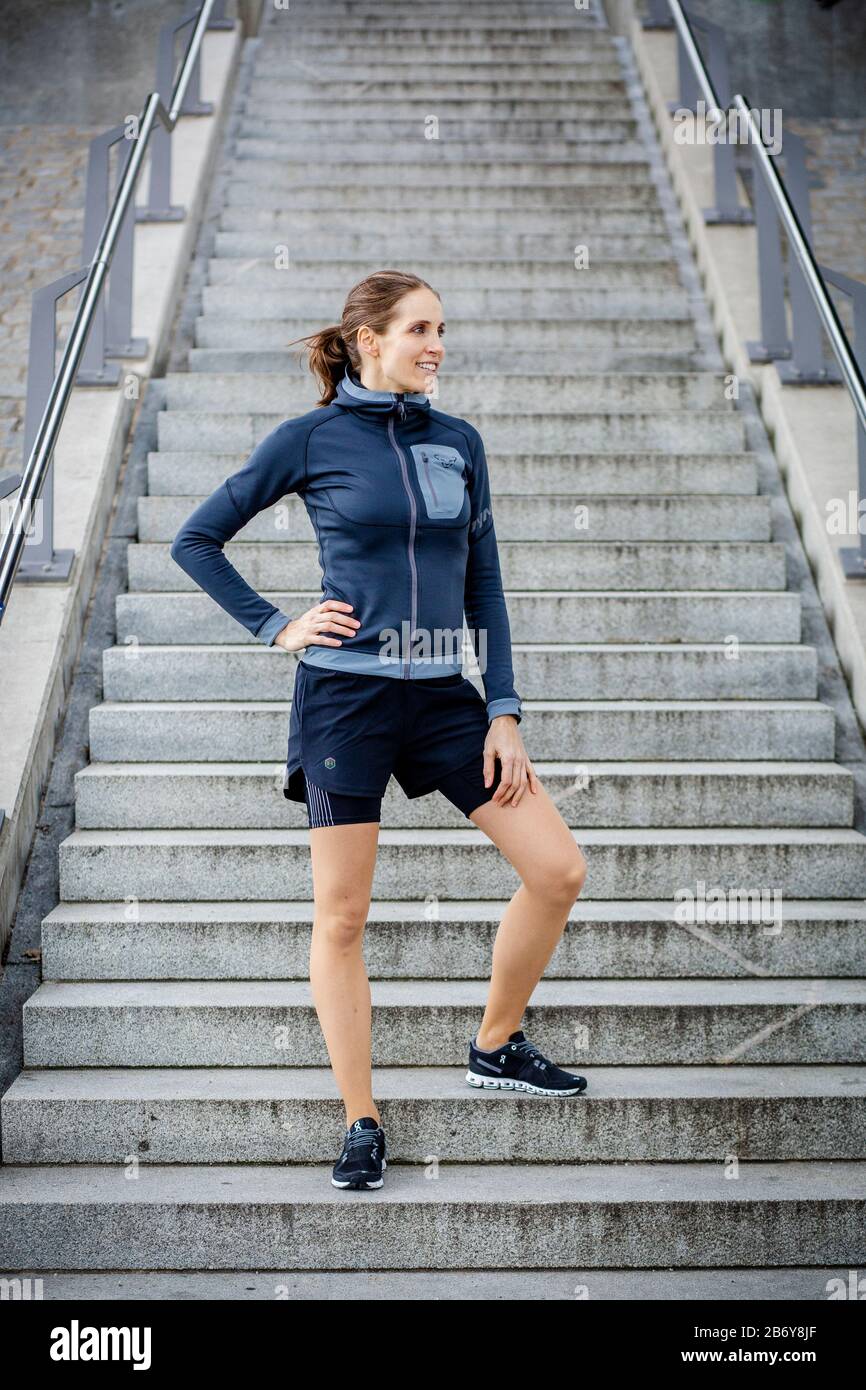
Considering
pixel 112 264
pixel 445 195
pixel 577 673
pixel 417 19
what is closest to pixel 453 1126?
pixel 577 673

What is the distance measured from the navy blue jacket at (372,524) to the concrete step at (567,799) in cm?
115

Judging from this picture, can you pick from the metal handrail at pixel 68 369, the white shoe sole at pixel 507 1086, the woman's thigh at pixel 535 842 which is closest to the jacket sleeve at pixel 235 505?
the woman's thigh at pixel 535 842

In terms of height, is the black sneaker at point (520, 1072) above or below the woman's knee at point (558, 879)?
below

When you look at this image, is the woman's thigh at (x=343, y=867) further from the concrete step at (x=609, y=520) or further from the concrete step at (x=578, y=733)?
the concrete step at (x=609, y=520)

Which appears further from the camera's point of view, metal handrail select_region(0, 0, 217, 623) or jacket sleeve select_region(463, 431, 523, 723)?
metal handrail select_region(0, 0, 217, 623)

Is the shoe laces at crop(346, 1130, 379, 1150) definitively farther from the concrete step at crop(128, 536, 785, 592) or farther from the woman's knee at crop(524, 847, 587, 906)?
the concrete step at crop(128, 536, 785, 592)

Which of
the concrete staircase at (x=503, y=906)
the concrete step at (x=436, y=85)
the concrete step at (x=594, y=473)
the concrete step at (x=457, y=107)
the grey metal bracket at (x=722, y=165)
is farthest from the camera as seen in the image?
the concrete step at (x=436, y=85)

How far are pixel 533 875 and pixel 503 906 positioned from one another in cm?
97

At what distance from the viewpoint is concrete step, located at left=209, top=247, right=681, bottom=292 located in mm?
6492

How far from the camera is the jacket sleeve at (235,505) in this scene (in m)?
2.78

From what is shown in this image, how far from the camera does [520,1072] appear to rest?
3168 mm

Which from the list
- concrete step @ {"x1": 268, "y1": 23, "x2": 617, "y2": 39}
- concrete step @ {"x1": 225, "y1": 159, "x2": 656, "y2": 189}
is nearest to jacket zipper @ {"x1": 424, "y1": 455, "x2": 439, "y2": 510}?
concrete step @ {"x1": 225, "y1": 159, "x2": 656, "y2": 189}

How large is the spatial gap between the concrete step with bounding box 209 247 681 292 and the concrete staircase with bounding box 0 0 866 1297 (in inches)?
15.4
